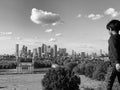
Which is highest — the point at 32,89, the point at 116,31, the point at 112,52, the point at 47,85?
the point at 116,31

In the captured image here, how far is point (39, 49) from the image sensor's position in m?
171

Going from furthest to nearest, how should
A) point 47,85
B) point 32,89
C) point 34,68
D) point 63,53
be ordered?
1. point 63,53
2. point 34,68
3. point 32,89
4. point 47,85

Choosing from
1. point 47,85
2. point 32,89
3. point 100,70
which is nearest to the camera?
point 47,85

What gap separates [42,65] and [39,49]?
83092 mm

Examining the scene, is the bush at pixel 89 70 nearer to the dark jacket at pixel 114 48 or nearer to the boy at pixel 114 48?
the boy at pixel 114 48

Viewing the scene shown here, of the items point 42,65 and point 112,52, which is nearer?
point 112,52

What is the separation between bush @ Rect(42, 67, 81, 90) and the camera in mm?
22281

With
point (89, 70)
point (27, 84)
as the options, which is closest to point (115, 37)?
point (27, 84)

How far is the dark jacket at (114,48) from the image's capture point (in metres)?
2.79

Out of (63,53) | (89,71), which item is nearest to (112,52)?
(89,71)

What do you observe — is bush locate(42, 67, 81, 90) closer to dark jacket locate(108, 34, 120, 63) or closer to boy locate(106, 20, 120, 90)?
boy locate(106, 20, 120, 90)

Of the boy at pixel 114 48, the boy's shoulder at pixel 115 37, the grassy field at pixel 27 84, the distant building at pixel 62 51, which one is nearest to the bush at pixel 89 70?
the grassy field at pixel 27 84

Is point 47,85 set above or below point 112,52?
below

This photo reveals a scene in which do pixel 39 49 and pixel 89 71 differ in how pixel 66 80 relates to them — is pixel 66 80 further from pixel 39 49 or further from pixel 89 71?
pixel 39 49
